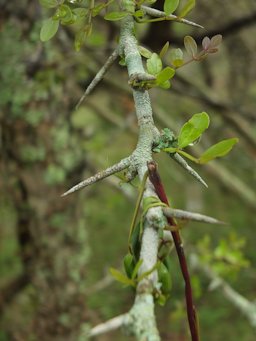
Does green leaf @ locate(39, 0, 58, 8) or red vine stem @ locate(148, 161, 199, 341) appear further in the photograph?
green leaf @ locate(39, 0, 58, 8)

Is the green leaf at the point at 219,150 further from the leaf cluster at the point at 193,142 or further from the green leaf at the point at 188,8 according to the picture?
the green leaf at the point at 188,8

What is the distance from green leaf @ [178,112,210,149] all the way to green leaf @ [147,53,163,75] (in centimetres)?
7

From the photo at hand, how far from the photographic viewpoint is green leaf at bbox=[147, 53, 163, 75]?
2.05 feet

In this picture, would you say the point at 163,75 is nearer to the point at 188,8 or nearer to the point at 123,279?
the point at 188,8

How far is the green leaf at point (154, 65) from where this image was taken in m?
0.63

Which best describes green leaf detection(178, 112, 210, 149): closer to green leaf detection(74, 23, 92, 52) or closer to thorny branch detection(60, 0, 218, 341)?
thorny branch detection(60, 0, 218, 341)

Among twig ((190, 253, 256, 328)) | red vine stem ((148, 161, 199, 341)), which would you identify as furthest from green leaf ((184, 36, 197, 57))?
twig ((190, 253, 256, 328))

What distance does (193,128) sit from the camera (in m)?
0.60

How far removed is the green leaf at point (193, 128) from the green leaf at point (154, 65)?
72mm

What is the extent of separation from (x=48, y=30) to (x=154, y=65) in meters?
0.16

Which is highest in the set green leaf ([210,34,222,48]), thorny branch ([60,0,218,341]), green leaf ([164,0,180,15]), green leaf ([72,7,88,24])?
green leaf ([164,0,180,15])

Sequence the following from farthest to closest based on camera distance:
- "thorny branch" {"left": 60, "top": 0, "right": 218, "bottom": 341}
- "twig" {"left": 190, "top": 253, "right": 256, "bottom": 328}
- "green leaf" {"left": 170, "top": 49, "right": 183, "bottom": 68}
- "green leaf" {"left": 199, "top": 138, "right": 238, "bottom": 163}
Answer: "twig" {"left": 190, "top": 253, "right": 256, "bottom": 328}, "green leaf" {"left": 170, "top": 49, "right": 183, "bottom": 68}, "green leaf" {"left": 199, "top": 138, "right": 238, "bottom": 163}, "thorny branch" {"left": 60, "top": 0, "right": 218, "bottom": 341}

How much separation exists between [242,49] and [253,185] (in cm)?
186

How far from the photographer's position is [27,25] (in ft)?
5.94
